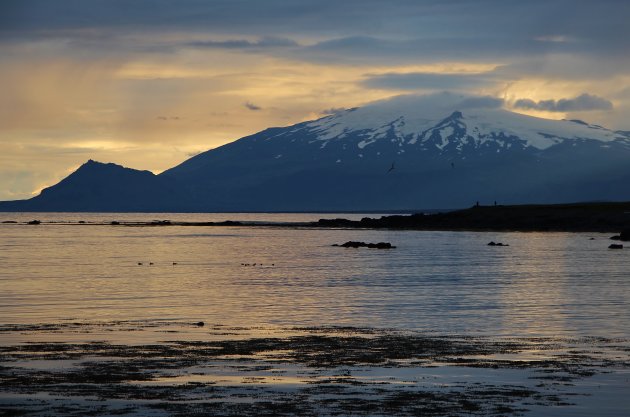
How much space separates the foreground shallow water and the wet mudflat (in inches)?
2.5

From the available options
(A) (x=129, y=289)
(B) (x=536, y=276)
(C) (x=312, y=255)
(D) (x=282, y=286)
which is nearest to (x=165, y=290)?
(A) (x=129, y=289)

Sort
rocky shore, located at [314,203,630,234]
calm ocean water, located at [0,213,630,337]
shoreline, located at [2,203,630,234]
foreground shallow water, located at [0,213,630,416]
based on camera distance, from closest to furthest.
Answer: foreground shallow water, located at [0,213,630,416], calm ocean water, located at [0,213,630,337], rocky shore, located at [314,203,630,234], shoreline, located at [2,203,630,234]

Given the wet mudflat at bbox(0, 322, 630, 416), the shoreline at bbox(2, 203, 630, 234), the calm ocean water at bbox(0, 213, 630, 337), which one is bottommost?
the wet mudflat at bbox(0, 322, 630, 416)

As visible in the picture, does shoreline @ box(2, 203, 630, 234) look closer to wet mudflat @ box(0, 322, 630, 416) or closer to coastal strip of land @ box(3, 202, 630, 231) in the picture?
coastal strip of land @ box(3, 202, 630, 231)

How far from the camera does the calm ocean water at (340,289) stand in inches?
1655

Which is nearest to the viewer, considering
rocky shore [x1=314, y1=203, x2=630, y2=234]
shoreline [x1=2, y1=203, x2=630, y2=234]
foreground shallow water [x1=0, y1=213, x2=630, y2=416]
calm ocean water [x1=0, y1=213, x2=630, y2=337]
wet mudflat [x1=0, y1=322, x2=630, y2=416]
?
wet mudflat [x1=0, y1=322, x2=630, y2=416]

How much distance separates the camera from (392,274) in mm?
70375

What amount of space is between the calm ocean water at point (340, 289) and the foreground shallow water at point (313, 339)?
5.2 inches

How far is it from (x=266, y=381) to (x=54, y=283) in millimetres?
37490

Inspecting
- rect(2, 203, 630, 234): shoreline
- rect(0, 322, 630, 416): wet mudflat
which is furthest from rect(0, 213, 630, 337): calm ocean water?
rect(2, 203, 630, 234): shoreline

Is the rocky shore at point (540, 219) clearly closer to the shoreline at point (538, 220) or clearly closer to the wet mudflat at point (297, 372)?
the shoreline at point (538, 220)

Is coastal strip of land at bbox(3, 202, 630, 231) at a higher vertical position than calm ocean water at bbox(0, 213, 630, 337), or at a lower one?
higher

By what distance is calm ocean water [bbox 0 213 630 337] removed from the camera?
42.0 metres

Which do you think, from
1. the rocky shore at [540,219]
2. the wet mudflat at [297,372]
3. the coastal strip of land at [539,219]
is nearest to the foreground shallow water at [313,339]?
the wet mudflat at [297,372]
